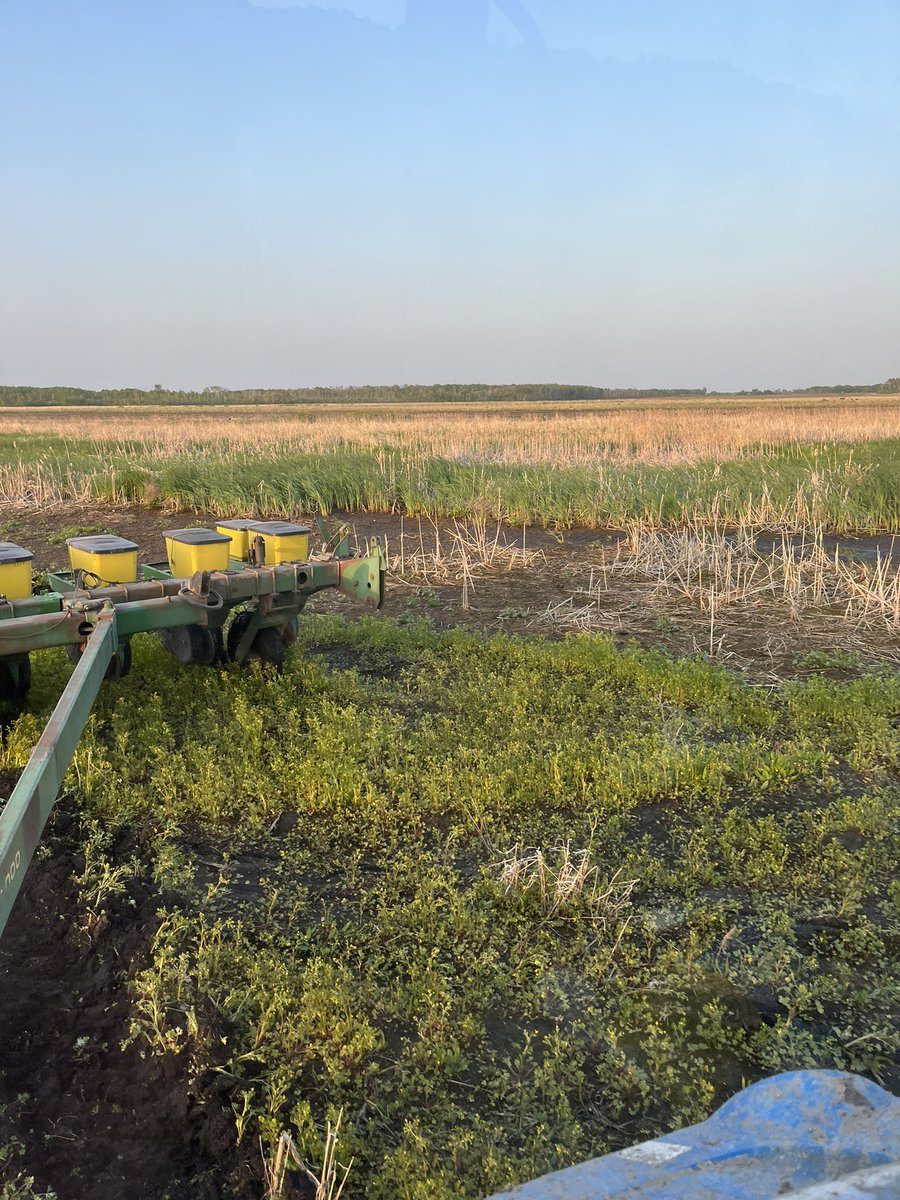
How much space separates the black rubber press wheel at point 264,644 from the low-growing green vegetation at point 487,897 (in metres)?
0.23

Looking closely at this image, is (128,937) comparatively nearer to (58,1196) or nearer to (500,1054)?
(58,1196)

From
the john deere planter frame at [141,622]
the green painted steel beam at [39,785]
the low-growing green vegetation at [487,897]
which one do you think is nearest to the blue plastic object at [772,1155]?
the low-growing green vegetation at [487,897]

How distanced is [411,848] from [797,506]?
1006 centimetres

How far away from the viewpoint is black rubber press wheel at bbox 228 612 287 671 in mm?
5605

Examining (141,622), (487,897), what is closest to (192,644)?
(141,622)

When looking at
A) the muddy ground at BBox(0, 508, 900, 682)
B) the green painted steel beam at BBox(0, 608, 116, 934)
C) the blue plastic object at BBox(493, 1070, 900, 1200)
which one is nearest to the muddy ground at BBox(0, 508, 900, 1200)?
the green painted steel beam at BBox(0, 608, 116, 934)

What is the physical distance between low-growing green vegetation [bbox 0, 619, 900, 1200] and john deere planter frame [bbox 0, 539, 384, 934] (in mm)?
312

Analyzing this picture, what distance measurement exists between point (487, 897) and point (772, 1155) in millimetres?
1986

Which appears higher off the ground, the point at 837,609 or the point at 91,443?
the point at 91,443

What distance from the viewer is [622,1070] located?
7.82ft

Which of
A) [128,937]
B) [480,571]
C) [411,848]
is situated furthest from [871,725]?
[480,571]

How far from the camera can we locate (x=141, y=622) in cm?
419

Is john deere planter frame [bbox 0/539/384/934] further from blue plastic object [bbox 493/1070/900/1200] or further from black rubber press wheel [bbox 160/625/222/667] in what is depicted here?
blue plastic object [bbox 493/1070/900/1200]

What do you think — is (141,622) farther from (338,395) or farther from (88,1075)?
(338,395)
